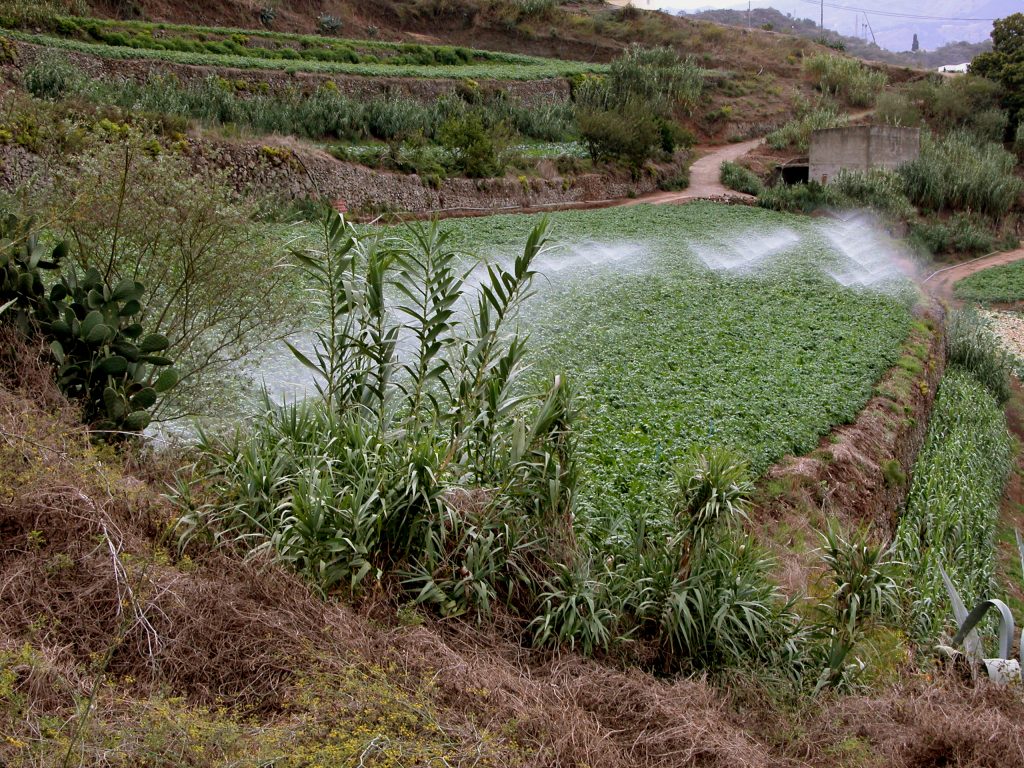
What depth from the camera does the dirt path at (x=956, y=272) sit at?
25516mm

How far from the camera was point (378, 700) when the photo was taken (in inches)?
157

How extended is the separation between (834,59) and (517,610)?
53127 mm

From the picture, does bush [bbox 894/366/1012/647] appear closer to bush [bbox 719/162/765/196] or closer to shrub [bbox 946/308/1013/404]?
shrub [bbox 946/308/1013/404]

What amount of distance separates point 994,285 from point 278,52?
940 inches

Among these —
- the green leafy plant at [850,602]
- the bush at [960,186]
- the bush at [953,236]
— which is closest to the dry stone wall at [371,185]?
the bush at [953,236]

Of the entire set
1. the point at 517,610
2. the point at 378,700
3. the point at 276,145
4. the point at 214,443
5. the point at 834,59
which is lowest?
the point at 517,610

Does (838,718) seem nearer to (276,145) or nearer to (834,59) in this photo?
(276,145)

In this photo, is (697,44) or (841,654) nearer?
(841,654)

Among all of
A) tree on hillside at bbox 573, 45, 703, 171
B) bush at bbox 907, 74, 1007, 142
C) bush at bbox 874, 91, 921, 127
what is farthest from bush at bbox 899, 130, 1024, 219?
bush at bbox 874, 91, 921, 127

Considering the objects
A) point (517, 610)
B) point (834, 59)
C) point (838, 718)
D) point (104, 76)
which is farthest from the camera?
point (834, 59)

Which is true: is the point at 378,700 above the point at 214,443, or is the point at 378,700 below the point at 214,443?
below

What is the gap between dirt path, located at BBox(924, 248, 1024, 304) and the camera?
83.7ft

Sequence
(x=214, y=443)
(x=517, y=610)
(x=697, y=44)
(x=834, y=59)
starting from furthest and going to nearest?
1. (x=697, y=44)
2. (x=834, y=59)
3. (x=214, y=443)
4. (x=517, y=610)

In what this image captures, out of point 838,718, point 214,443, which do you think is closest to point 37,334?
point 214,443
